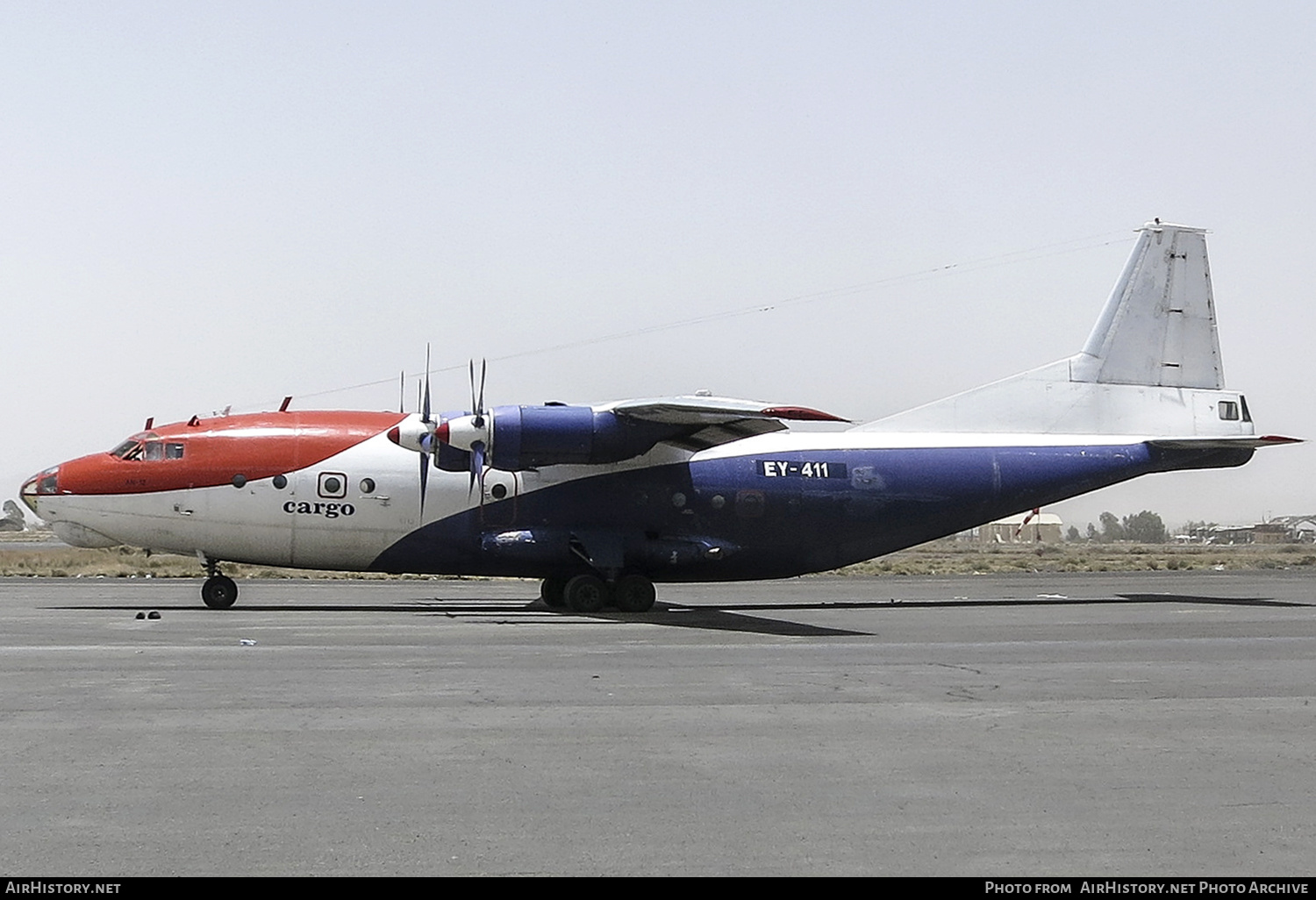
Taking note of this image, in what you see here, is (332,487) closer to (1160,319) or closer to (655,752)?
→ (655,752)

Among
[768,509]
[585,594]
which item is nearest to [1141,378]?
[768,509]

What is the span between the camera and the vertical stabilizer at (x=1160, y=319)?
30438 millimetres

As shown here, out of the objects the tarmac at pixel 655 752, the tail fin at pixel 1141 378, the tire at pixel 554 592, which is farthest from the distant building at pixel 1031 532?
the tarmac at pixel 655 752

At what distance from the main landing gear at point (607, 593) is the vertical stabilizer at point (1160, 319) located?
12.4 m

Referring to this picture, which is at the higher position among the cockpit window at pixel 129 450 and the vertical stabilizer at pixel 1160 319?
the vertical stabilizer at pixel 1160 319

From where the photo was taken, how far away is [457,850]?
710 cm

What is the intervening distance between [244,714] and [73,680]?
349 cm

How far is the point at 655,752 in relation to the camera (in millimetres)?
10031

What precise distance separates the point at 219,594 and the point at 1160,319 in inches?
898

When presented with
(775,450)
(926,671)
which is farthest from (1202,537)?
(926,671)

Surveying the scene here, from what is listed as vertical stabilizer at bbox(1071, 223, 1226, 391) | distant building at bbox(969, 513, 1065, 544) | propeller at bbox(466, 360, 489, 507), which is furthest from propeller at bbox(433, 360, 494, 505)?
distant building at bbox(969, 513, 1065, 544)

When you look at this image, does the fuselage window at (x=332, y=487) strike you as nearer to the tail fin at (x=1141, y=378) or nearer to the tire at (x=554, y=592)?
the tire at (x=554, y=592)
